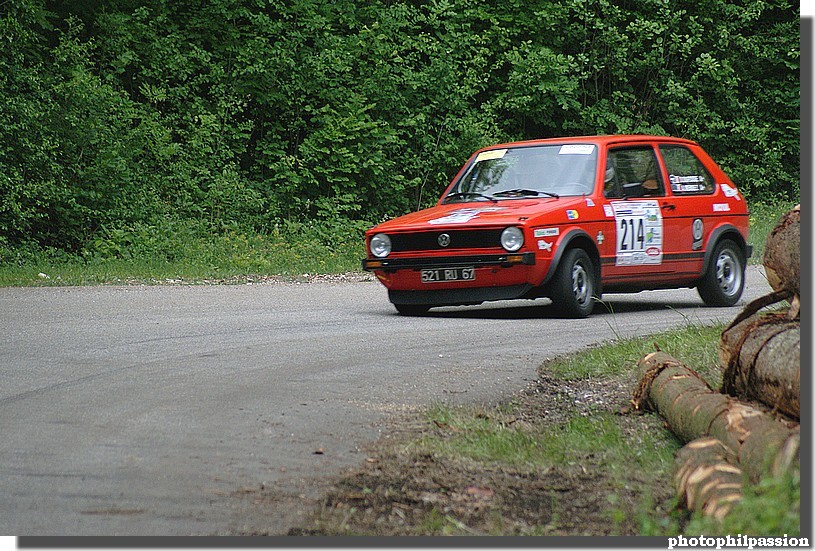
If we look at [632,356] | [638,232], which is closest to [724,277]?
[638,232]

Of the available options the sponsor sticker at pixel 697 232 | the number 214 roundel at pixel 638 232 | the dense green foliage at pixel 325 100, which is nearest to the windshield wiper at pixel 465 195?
the number 214 roundel at pixel 638 232

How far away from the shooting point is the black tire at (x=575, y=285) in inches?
464

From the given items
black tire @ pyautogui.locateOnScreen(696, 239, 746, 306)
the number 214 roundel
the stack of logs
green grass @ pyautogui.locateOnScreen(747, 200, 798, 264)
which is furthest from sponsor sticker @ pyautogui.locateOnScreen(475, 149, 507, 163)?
green grass @ pyautogui.locateOnScreen(747, 200, 798, 264)

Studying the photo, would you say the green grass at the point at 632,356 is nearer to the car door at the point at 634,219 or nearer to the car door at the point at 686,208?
the car door at the point at 634,219

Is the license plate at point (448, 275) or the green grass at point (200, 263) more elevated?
the license plate at point (448, 275)

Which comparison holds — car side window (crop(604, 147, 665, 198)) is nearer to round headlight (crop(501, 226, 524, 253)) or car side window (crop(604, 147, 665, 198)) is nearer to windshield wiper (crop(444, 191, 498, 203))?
windshield wiper (crop(444, 191, 498, 203))

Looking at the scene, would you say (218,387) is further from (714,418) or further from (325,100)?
(325,100)

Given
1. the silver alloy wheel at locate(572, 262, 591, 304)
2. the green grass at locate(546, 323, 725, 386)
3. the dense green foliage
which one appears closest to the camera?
the green grass at locate(546, 323, 725, 386)

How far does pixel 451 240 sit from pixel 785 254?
19.2ft

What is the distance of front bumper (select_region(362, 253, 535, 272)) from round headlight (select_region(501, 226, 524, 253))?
7 centimetres

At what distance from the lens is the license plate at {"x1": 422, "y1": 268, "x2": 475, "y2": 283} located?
11.8 metres

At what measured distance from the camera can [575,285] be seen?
12.0 meters

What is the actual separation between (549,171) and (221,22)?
14489 mm

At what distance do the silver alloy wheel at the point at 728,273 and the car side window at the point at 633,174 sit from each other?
115 cm
